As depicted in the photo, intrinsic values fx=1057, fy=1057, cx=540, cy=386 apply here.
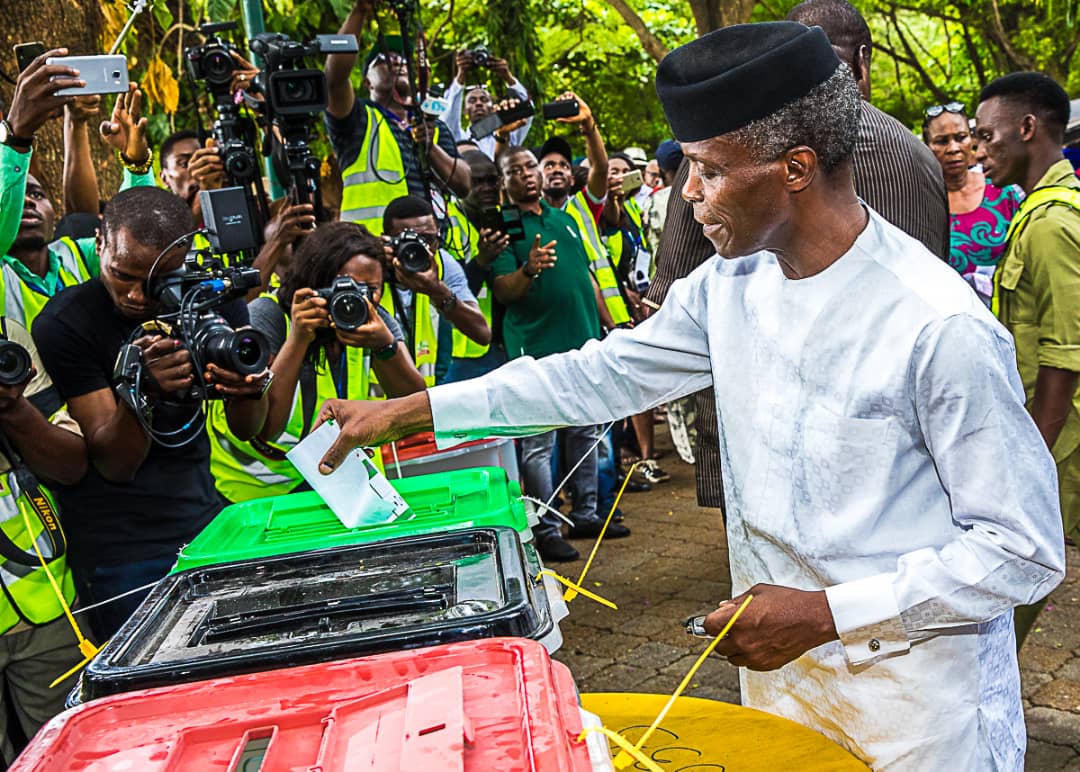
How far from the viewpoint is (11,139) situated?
2.78 meters

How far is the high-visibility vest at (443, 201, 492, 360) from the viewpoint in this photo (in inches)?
209

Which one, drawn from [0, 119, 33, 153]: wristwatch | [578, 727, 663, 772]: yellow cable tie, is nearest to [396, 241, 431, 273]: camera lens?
[0, 119, 33, 153]: wristwatch

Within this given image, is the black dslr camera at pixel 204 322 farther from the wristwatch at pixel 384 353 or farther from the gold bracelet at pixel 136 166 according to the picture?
the gold bracelet at pixel 136 166

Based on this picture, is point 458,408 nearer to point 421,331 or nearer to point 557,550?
point 421,331

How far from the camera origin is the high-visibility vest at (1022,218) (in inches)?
120

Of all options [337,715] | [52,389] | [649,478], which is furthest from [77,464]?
[649,478]

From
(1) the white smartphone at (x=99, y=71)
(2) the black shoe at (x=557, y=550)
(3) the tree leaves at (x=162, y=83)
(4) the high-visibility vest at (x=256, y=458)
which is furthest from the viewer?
(3) the tree leaves at (x=162, y=83)

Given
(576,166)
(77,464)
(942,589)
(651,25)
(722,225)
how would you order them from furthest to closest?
(651,25), (576,166), (77,464), (722,225), (942,589)

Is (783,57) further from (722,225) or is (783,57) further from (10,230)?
(10,230)

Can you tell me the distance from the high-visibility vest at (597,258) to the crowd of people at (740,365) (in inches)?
37.9

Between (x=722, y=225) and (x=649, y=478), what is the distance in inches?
208

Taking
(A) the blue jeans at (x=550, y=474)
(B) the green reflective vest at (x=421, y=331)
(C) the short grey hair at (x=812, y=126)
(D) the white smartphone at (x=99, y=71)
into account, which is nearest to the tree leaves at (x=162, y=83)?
(B) the green reflective vest at (x=421, y=331)

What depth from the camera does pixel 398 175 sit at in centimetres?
489

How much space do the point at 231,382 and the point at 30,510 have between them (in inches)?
22.2
